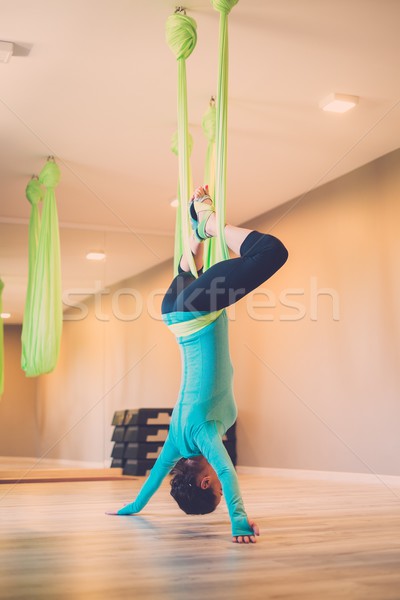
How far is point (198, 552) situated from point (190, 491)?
2.00 ft

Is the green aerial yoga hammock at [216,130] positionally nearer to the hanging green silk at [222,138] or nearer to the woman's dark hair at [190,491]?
the hanging green silk at [222,138]

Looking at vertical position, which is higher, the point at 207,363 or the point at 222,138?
the point at 222,138

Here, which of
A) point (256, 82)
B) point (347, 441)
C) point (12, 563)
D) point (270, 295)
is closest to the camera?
point (12, 563)

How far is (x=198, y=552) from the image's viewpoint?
6.07 feet

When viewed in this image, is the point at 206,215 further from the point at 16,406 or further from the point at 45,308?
the point at 16,406

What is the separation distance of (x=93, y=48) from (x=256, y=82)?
0.85 m

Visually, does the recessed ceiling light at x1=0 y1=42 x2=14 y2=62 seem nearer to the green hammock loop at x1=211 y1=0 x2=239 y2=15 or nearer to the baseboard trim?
the green hammock loop at x1=211 y1=0 x2=239 y2=15

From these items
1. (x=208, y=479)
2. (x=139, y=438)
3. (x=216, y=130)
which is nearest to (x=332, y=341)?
(x=139, y=438)

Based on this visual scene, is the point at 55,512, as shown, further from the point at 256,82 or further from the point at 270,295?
the point at 270,295

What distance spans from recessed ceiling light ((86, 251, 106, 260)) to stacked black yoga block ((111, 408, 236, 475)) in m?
1.27

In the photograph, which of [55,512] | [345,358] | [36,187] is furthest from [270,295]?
[55,512]

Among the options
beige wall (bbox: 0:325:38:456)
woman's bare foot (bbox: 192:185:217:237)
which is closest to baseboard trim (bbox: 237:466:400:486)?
beige wall (bbox: 0:325:38:456)

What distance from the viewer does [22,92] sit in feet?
11.8

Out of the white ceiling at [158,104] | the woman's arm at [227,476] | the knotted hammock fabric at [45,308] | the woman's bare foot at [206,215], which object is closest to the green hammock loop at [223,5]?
the white ceiling at [158,104]
